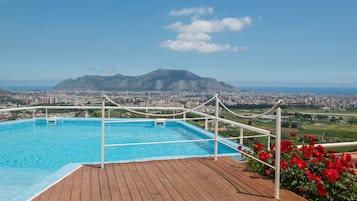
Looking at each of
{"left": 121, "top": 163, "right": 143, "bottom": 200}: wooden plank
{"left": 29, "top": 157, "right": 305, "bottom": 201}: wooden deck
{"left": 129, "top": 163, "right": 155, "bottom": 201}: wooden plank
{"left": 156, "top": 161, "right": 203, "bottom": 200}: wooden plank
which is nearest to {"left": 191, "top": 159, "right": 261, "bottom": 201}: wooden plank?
{"left": 29, "top": 157, "right": 305, "bottom": 201}: wooden deck

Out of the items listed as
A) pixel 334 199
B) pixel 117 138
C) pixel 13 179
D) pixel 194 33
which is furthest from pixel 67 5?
pixel 334 199

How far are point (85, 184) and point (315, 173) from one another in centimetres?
254

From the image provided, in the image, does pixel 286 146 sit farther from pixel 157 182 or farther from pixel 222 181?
pixel 157 182

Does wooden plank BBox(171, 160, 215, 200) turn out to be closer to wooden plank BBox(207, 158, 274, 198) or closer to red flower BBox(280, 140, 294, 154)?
wooden plank BBox(207, 158, 274, 198)

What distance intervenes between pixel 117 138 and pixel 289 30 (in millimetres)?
10846

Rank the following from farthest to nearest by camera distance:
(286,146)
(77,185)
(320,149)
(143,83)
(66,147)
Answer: (143,83) < (66,147) < (286,146) < (320,149) < (77,185)

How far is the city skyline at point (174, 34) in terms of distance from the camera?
12.7m

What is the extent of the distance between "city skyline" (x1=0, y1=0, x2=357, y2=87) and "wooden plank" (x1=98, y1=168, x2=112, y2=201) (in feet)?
31.7

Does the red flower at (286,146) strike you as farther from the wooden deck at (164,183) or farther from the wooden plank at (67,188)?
the wooden plank at (67,188)

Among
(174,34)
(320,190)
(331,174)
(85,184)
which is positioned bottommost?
(85,184)

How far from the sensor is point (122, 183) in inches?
127

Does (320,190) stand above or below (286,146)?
below

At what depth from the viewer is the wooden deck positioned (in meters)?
2.83

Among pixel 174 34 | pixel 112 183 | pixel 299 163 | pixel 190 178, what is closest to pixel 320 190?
pixel 299 163
